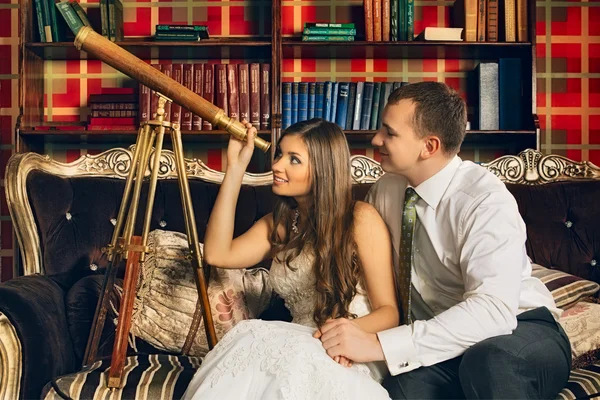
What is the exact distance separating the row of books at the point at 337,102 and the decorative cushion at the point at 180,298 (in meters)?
1.10


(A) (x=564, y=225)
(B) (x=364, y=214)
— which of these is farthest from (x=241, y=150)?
(A) (x=564, y=225)

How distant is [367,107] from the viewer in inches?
128

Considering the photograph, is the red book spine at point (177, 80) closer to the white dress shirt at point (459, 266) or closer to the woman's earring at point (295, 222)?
the woman's earring at point (295, 222)

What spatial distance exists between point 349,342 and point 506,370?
0.34m

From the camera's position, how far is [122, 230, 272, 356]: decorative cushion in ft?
7.36

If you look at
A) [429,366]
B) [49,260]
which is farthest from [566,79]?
[49,260]

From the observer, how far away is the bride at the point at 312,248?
1.70 meters

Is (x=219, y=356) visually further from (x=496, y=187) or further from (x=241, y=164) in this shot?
(x=496, y=187)

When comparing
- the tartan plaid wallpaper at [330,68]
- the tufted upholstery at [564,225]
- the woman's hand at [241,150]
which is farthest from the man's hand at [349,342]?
the tartan plaid wallpaper at [330,68]

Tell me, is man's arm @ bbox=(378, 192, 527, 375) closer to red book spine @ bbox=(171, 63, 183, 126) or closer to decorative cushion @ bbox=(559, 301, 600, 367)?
decorative cushion @ bbox=(559, 301, 600, 367)

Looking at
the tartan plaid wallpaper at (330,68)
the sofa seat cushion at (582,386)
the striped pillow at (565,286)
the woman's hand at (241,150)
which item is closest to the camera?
the sofa seat cushion at (582,386)

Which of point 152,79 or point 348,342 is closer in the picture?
point 348,342

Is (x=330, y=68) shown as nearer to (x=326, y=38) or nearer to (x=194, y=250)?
(x=326, y=38)

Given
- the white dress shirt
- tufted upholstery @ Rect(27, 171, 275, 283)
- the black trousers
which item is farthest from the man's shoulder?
tufted upholstery @ Rect(27, 171, 275, 283)
